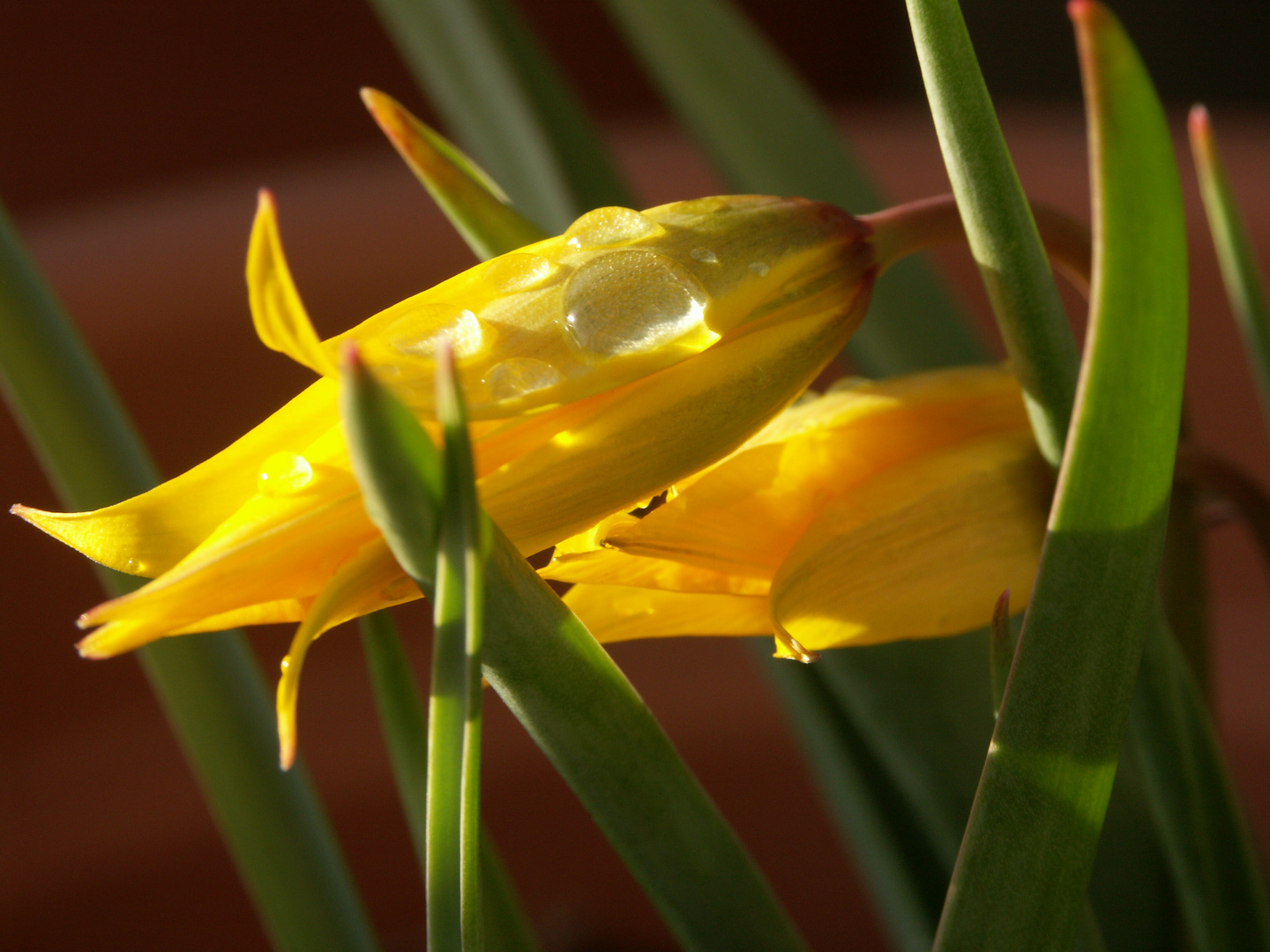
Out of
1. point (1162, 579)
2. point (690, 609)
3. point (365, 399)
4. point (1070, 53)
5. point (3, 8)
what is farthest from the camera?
point (1070, 53)

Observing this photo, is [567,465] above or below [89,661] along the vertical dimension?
above

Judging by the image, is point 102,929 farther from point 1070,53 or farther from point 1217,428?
point 1070,53

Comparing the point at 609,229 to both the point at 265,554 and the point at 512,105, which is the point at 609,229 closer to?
the point at 265,554

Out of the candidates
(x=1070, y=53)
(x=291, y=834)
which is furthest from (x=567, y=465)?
(x=1070, y=53)

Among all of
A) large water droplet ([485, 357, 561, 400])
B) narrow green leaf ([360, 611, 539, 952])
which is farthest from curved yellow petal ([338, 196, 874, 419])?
narrow green leaf ([360, 611, 539, 952])

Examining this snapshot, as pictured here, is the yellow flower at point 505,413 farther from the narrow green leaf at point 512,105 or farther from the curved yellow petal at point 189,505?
the narrow green leaf at point 512,105

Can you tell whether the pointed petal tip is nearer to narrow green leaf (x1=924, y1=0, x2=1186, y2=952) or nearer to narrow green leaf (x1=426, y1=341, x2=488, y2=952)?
narrow green leaf (x1=924, y1=0, x2=1186, y2=952)
